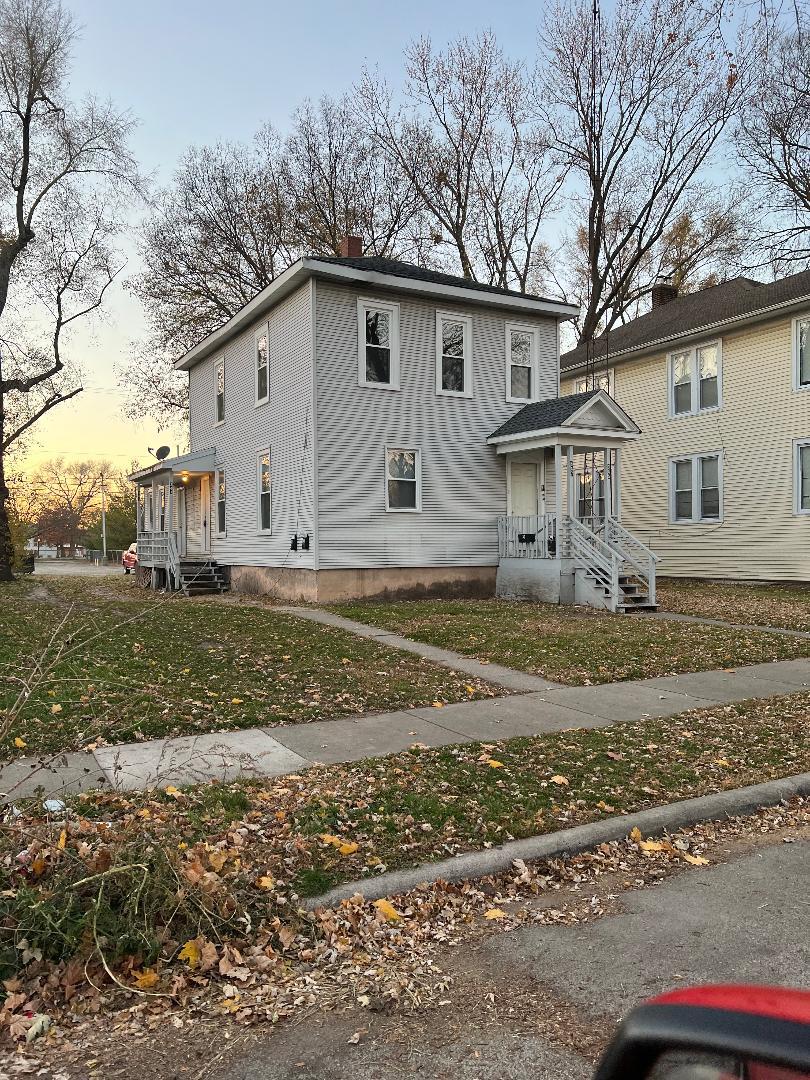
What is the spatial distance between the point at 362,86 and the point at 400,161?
2.99 meters

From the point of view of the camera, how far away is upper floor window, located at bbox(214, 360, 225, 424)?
22.5 metres

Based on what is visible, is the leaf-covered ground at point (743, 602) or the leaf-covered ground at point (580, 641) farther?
the leaf-covered ground at point (743, 602)

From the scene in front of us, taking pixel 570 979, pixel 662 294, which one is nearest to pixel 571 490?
pixel 570 979

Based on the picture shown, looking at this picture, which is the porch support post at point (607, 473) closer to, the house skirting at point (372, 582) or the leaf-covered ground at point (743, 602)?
the leaf-covered ground at point (743, 602)

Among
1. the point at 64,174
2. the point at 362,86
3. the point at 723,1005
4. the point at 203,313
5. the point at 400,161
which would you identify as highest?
the point at 362,86

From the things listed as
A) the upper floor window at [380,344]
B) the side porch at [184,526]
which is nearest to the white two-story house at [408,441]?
the upper floor window at [380,344]

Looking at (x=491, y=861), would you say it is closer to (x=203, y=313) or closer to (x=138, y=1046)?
(x=138, y=1046)

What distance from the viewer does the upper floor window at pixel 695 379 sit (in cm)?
2202

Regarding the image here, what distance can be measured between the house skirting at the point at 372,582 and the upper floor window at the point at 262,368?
4.31 metres

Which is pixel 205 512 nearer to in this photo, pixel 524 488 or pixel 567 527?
pixel 524 488

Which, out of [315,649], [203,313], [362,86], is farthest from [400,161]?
[315,649]

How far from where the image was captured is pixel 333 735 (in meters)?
6.61

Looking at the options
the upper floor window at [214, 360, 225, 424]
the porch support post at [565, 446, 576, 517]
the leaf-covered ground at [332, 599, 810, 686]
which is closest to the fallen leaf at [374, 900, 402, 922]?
the leaf-covered ground at [332, 599, 810, 686]

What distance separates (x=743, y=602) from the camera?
16516mm
